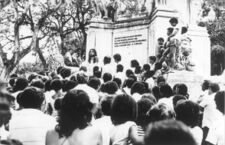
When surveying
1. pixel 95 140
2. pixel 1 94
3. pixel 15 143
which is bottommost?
pixel 95 140

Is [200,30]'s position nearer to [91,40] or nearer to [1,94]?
[91,40]

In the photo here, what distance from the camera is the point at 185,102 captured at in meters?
5.86

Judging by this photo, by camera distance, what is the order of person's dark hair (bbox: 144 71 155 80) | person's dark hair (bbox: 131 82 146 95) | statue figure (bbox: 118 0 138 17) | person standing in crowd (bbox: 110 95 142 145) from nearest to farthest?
person standing in crowd (bbox: 110 95 142 145) → person's dark hair (bbox: 131 82 146 95) → person's dark hair (bbox: 144 71 155 80) → statue figure (bbox: 118 0 138 17)

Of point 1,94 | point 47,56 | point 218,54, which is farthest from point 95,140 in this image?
point 218,54

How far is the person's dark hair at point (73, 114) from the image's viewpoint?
15.3 ft

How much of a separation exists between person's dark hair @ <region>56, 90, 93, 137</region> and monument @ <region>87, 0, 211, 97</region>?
47.9 ft

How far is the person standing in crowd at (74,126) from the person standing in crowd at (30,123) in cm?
77

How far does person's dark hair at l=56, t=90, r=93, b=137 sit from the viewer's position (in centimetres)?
467

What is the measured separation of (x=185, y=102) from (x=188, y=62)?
1021 cm

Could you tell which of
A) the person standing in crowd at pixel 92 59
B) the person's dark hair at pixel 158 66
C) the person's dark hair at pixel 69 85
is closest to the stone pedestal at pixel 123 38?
the person standing in crowd at pixel 92 59

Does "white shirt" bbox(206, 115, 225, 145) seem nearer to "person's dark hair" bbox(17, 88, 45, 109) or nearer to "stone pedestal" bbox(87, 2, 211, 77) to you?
"person's dark hair" bbox(17, 88, 45, 109)

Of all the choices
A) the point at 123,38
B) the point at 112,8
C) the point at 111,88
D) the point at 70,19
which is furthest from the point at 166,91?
the point at 70,19

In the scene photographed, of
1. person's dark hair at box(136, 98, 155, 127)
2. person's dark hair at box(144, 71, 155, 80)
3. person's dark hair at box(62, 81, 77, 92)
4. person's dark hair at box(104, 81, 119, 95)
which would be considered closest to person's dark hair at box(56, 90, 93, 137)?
person's dark hair at box(136, 98, 155, 127)

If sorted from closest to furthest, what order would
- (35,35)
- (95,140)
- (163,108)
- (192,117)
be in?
(95,140) → (163,108) → (192,117) → (35,35)
